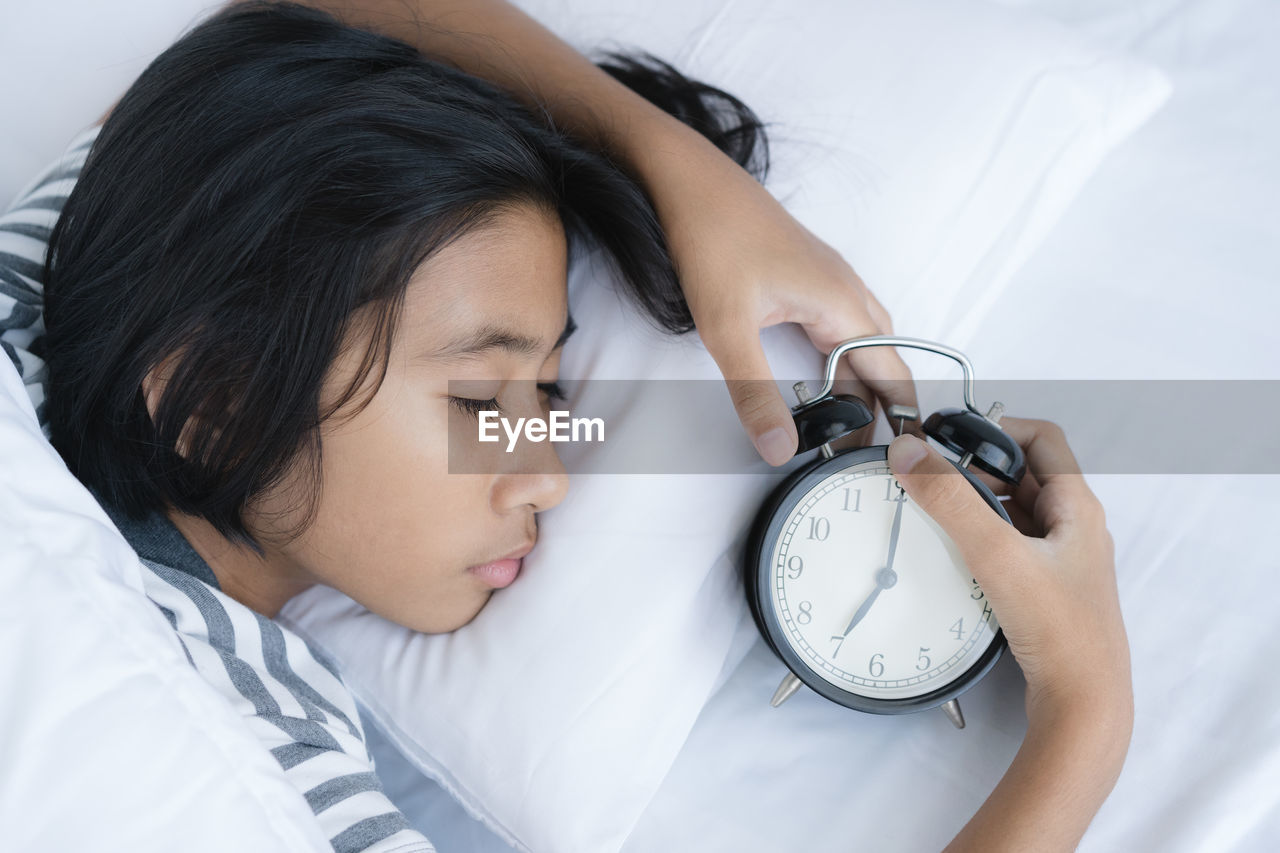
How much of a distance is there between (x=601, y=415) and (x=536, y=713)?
31 centimetres

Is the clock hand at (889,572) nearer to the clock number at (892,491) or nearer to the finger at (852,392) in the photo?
the clock number at (892,491)

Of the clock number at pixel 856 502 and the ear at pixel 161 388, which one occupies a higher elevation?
the clock number at pixel 856 502

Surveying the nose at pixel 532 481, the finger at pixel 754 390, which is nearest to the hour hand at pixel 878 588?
the finger at pixel 754 390

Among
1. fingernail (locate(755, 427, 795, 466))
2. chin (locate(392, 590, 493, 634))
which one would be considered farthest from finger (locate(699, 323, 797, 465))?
chin (locate(392, 590, 493, 634))

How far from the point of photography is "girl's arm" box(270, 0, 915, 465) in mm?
839

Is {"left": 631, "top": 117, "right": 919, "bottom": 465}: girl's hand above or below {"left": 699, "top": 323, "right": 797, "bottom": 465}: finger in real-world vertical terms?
above

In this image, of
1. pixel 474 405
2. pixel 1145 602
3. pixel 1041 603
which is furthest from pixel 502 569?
pixel 1145 602

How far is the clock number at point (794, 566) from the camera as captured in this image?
80 centimetres

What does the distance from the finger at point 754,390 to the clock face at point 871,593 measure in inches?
2.0

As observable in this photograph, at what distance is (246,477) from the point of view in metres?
0.81

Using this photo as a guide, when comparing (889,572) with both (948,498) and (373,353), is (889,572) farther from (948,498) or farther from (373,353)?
(373,353)

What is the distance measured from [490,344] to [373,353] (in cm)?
10

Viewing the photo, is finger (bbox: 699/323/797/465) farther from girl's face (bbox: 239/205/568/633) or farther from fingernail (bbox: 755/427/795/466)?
girl's face (bbox: 239/205/568/633)

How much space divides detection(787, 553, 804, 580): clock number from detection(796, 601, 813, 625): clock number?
0.03 m
